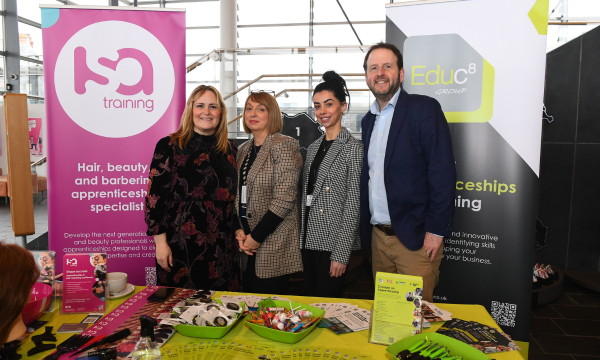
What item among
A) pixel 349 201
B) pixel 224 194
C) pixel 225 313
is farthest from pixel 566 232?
pixel 225 313

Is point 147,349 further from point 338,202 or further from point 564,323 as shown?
point 564,323

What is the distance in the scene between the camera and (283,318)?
1.18 meters

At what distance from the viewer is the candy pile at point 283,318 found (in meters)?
1.17

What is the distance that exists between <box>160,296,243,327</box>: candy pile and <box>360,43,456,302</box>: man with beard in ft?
3.04

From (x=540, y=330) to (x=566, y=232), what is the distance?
1767 millimetres

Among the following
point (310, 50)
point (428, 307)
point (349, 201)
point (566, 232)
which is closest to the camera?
point (428, 307)

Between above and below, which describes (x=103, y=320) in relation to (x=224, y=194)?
below

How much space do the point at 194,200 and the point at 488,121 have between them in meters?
1.79

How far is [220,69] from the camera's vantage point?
14.5 ft

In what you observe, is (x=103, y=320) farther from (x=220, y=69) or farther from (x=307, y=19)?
(x=307, y=19)

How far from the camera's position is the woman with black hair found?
1.98 metres

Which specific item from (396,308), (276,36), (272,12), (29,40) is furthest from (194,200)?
(29,40)

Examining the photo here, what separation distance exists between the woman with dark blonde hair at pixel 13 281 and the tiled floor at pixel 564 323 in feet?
7.77

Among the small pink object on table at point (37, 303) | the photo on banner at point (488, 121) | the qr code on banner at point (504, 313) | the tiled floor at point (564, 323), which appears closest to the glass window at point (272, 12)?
the tiled floor at point (564, 323)
